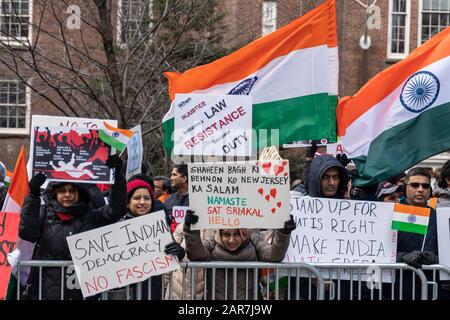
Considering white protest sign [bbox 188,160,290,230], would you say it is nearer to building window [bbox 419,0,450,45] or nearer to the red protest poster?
the red protest poster

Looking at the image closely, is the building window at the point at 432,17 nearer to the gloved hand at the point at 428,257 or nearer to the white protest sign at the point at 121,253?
the gloved hand at the point at 428,257

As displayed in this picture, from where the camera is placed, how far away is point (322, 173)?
24.9 feet

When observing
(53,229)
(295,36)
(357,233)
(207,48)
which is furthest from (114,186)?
(207,48)

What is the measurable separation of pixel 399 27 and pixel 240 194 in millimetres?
23297

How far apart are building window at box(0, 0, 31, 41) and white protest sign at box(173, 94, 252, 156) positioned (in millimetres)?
4839

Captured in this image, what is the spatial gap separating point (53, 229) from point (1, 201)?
273cm

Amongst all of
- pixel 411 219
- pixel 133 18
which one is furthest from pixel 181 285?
pixel 133 18

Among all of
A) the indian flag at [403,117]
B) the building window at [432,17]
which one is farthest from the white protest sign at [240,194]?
the building window at [432,17]

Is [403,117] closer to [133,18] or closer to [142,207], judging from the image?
[142,207]

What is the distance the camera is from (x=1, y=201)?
9.76 meters

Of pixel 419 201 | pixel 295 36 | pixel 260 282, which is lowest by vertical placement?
pixel 260 282

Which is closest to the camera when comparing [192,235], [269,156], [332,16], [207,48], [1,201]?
[192,235]

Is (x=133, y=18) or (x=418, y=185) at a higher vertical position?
(x=133, y=18)

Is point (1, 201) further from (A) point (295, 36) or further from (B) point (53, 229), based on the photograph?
(A) point (295, 36)
